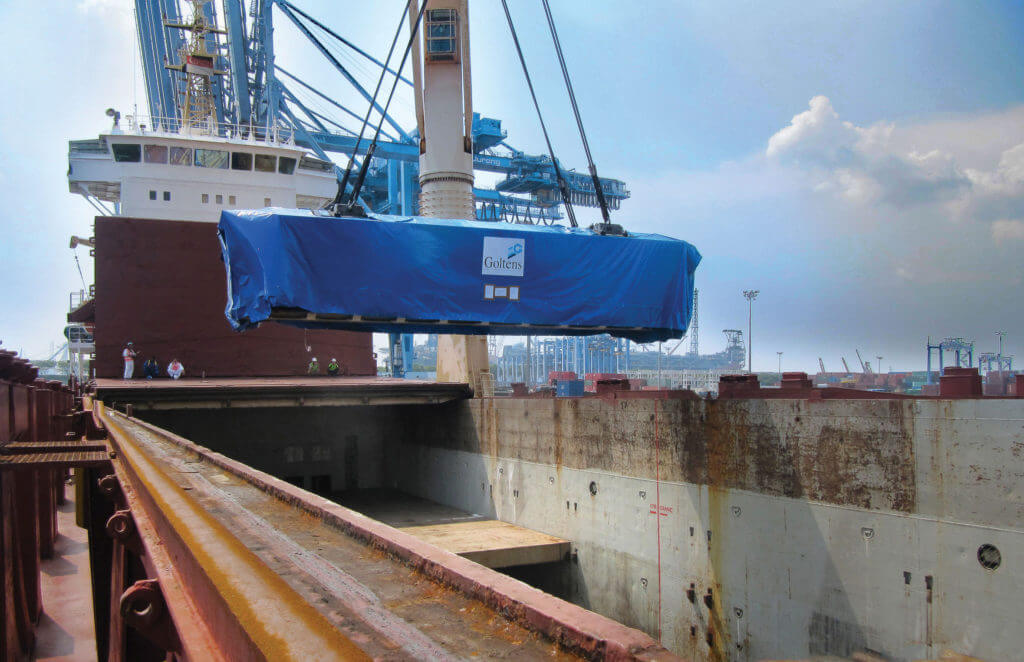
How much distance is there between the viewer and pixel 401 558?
3.35 m

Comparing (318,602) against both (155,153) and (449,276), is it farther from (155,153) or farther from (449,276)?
(155,153)

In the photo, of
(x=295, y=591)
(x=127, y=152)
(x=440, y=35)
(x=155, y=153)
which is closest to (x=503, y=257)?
(x=295, y=591)

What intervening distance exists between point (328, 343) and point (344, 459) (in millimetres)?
4049

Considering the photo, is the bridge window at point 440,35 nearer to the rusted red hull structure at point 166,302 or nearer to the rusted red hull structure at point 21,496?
the rusted red hull structure at point 166,302

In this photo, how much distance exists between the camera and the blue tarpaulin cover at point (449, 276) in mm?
9477

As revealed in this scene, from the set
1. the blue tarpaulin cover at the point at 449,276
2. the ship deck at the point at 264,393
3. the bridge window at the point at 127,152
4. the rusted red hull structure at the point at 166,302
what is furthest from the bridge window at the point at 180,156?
the blue tarpaulin cover at the point at 449,276

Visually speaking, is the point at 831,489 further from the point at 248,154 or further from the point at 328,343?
the point at 248,154

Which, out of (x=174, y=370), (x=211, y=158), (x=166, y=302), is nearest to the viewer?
(x=174, y=370)

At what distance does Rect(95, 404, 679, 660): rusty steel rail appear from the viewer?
7.17 ft

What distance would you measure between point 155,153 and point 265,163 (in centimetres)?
366

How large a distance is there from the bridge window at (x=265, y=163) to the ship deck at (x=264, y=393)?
8.95 meters

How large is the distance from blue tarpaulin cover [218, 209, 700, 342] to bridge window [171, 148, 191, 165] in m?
18.1

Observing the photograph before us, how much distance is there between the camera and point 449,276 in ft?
34.0

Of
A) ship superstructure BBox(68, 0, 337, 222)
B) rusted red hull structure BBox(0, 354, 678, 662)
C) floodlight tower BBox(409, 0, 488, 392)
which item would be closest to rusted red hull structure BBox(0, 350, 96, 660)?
rusted red hull structure BBox(0, 354, 678, 662)
